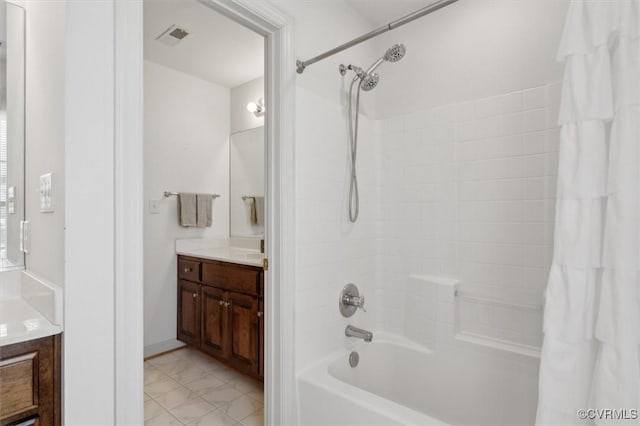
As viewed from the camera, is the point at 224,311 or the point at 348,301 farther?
the point at 224,311

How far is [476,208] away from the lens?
1791 mm

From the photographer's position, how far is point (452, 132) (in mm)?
1875

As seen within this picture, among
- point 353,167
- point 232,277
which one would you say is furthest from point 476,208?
point 232,277

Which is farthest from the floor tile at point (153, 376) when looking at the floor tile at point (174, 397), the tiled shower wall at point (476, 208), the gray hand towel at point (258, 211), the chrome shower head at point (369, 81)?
the chrome shower head at point (369, 81)

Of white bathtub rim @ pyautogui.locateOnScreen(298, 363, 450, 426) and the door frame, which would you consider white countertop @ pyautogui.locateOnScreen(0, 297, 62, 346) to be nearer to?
the door frame

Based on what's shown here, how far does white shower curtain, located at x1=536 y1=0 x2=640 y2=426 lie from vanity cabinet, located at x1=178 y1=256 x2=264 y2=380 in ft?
5.42

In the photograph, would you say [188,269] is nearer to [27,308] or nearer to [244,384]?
[244,384]

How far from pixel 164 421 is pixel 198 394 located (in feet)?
1.03

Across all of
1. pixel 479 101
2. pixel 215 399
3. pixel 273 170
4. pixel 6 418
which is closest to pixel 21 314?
pixel 6 418

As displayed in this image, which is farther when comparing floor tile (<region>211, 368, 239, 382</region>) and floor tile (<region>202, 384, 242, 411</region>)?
floor tile (<region>211, 368, 239, 382</region>)

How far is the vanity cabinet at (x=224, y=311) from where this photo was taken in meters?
2.29

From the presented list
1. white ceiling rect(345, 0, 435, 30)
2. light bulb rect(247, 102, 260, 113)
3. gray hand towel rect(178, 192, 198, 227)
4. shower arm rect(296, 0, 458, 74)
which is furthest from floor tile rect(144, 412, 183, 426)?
white ceiling rect(345, 0, 435, 30)

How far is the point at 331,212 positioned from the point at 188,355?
6.73ft

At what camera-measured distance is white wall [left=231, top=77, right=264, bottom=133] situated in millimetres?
3227
